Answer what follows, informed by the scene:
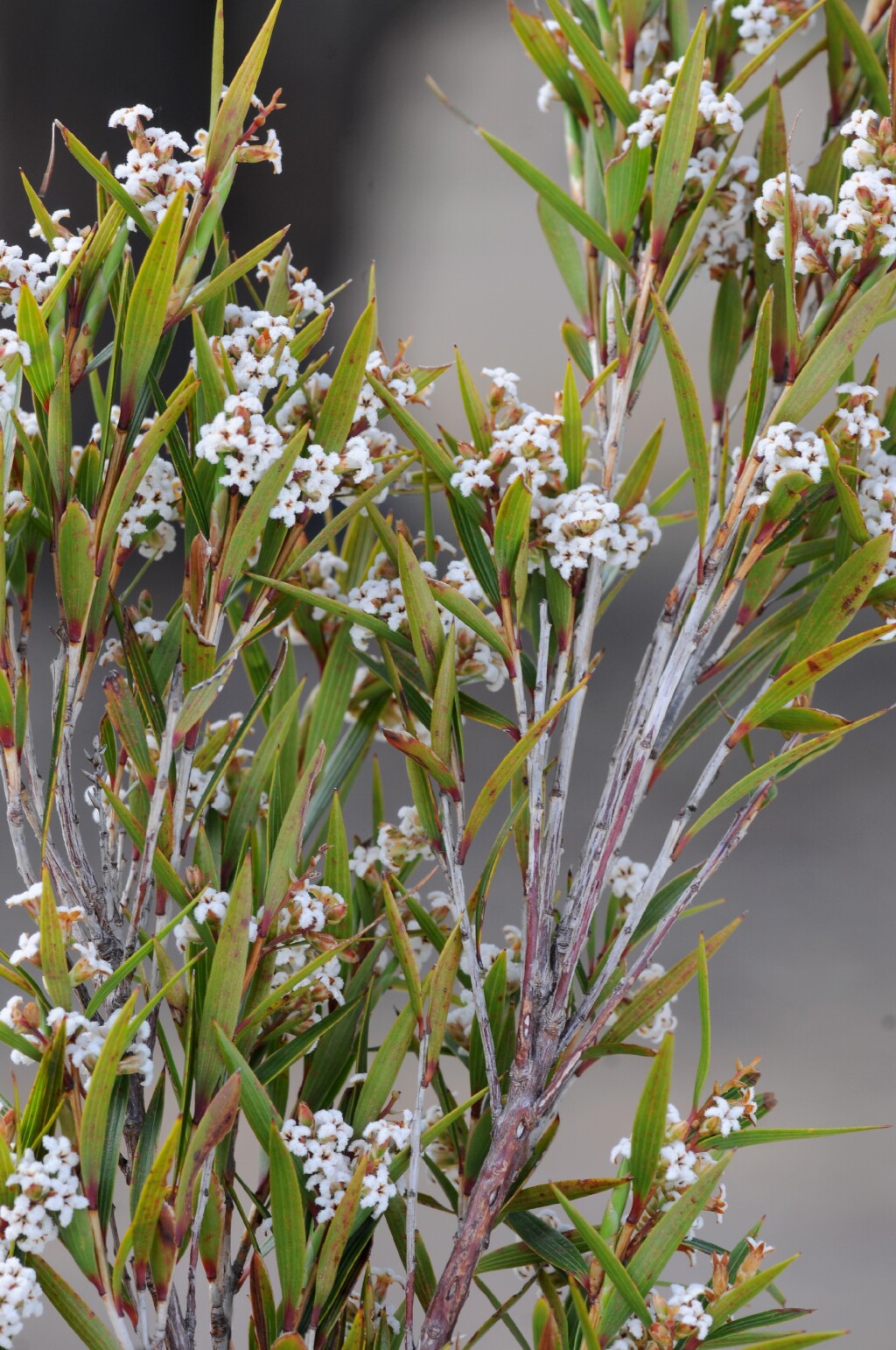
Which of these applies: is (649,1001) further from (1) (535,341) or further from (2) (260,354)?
(1) (535,341)

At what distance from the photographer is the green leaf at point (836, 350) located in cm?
38

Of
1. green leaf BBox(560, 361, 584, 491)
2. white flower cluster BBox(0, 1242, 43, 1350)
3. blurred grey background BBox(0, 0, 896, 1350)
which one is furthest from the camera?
blurred grey background BBox(0, 0, 896, 1350)

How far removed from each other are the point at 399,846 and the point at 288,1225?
16cm

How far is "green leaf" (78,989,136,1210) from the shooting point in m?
0.34

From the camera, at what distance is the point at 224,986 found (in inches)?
14.7

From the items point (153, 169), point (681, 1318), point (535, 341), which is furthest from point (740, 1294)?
point (535, 341)

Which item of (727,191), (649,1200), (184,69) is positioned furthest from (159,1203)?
(184,69)

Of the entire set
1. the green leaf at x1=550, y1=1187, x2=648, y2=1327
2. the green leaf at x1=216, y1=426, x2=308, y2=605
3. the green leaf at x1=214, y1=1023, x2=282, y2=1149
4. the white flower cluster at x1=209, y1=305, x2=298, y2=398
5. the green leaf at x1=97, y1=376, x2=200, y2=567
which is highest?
the white flower cluster at x1=209, y1=305, x2=298, y2=398

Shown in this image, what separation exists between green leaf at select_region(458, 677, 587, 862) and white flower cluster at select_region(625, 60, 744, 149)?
0.73 ft

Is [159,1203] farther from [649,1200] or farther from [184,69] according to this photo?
[184,69]

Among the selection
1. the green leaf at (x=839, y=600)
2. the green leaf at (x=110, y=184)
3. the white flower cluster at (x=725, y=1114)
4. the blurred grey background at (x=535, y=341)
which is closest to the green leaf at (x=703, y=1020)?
the white flower cluster at (x=725, y=1114)

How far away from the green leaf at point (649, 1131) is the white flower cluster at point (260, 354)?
10.8 inches

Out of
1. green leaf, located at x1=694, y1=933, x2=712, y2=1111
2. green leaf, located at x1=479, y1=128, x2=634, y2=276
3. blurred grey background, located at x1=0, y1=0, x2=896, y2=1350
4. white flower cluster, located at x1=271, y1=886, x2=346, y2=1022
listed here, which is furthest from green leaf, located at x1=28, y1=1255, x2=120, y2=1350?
blurred grey background, located at x1=0, y1=0, x2=896, y2=1350

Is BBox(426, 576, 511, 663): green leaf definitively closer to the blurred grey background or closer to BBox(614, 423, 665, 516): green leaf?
BBox(614, 423, 665, 516): green leaf
